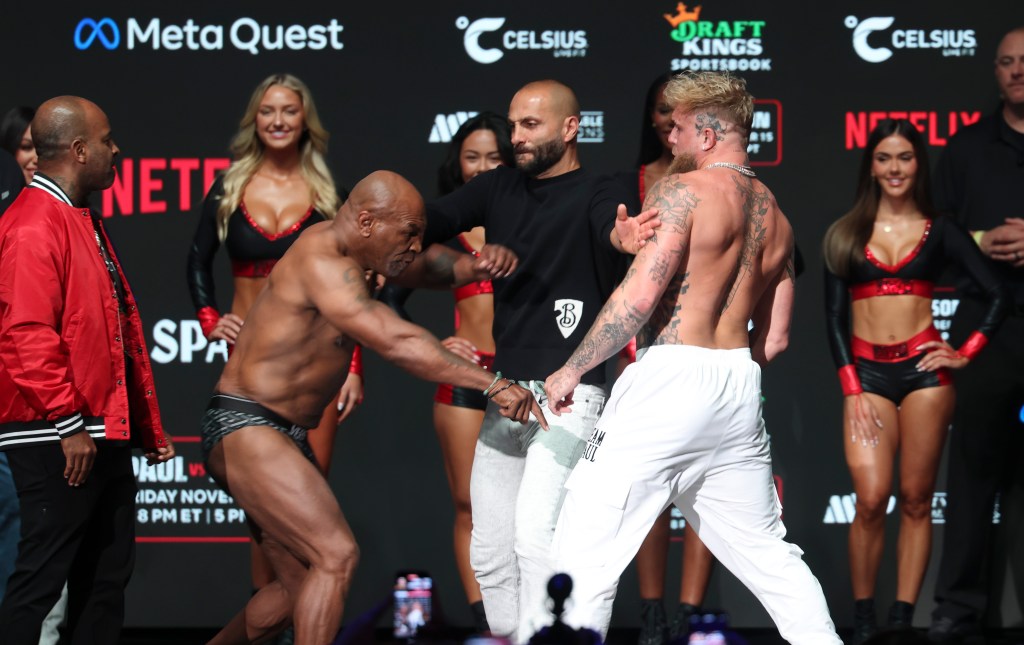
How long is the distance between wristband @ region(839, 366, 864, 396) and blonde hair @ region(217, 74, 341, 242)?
2.18 meters

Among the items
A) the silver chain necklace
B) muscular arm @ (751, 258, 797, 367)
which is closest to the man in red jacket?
the silver chain necklace

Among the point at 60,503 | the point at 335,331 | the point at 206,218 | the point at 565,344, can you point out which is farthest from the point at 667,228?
the point at 206,218

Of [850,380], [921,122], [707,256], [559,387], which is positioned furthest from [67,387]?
[921,122]

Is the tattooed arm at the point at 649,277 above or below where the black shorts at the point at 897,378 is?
above

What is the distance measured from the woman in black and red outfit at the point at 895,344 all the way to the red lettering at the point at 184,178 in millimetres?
2836

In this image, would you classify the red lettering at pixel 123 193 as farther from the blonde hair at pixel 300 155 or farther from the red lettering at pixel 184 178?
the blonde hair at pixel 300 155

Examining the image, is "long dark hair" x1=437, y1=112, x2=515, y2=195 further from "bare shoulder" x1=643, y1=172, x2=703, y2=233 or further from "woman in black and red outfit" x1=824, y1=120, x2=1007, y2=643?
"bare shoulder" x1=643, y1=172, x2=703, y2=233

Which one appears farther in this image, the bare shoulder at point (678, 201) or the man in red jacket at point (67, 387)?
the man in red jacket at point (67, 387)

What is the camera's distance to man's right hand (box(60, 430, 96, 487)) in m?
3.84

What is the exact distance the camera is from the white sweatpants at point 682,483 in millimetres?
3639

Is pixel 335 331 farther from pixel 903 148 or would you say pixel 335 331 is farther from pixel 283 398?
pixel 903 148

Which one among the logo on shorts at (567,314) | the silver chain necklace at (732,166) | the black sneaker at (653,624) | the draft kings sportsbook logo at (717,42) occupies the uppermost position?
the draft kings sportsbook logo at (717,42)

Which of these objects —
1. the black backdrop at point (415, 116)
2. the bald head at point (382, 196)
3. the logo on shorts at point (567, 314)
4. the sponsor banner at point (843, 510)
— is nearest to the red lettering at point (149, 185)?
the black backdrop at point (415, 116)

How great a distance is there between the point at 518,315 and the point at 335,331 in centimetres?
58
